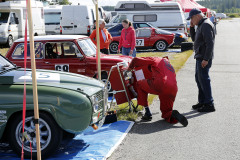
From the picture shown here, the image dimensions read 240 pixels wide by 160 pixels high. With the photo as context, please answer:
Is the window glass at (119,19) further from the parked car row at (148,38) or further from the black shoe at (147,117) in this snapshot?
the black shoe at (147,117)

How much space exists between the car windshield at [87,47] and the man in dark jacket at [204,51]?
274 cm

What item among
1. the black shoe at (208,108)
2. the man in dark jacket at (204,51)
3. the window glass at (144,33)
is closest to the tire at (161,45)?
the window glass at (144,33)

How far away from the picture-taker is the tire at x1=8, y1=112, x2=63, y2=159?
511 centimetres

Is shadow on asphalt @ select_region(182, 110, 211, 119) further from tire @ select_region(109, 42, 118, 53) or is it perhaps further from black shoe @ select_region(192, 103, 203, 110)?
tire @ select_region(109, 42, 118, 53)

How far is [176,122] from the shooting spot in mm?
7102

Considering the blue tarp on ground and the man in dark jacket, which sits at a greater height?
the man in dark jacket

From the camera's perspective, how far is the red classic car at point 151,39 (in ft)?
70.4

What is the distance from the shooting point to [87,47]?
31.7ft

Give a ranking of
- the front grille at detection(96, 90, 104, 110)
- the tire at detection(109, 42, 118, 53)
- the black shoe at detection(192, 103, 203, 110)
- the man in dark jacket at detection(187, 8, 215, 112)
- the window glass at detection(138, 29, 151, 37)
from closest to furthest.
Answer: the front grille at detection(96, 90, 104, 110) → the man in dark jacket at detection(187, 8, 215, 112) → the black shoe at detection(192, 103, 203, 110) → the tire at detection(109, 42, 118, 53) → the window glass at detection(138, 29, 151, 37)

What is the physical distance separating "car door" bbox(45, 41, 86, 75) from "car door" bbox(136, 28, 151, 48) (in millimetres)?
12200

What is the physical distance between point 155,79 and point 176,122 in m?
0.91

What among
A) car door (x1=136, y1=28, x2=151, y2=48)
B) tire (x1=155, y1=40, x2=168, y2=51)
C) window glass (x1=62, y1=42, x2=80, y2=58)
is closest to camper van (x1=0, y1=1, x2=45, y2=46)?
car door (x1=136, y1=28, x2=151, y2=48)

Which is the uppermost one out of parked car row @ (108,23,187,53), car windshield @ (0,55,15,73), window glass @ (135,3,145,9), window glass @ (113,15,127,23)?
window glass @ (135,3,145,9)

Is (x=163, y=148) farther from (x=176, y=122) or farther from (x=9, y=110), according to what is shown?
(x=9, y=110)
